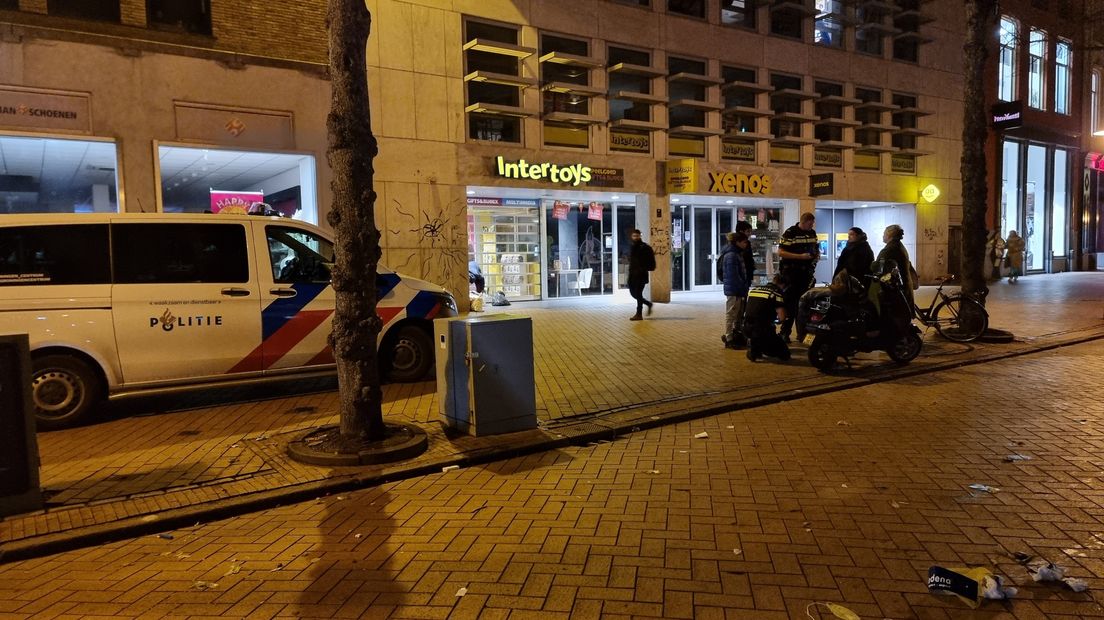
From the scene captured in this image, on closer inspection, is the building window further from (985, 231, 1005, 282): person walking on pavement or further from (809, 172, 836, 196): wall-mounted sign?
(985, 231, 1005, 282): person walking on pavement

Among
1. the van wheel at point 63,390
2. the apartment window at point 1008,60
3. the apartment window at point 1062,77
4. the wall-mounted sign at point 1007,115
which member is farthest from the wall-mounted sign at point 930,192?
the van wheel at point 63,390

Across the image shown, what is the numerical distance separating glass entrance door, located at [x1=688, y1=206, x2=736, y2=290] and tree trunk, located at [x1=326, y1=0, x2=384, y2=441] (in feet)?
58.4

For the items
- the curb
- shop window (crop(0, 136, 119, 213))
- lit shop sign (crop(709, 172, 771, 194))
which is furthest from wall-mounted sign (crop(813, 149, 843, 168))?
shop window (crop(0, 136, 119, 213))

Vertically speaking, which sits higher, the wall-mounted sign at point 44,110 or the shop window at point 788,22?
the shop window at point 788,22

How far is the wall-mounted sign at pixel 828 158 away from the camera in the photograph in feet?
73.6

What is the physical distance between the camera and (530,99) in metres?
17.2

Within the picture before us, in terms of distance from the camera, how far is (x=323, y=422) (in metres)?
7.02

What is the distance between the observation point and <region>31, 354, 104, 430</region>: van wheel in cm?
673

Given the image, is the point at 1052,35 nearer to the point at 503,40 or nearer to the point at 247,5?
the point at 503,40

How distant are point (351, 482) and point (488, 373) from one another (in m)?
1.55

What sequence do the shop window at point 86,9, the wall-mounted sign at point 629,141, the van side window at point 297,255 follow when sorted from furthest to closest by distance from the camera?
the wall-mounted sign at point 629,141
the shop window at point 86,9
the van side window at point 297,255

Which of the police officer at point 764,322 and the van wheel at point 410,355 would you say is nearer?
the van wheel at point 410,355

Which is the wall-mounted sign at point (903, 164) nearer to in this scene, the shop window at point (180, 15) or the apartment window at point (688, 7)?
the apartment window at point (688, 7)

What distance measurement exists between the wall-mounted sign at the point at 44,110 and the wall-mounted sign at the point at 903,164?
23.3 meters
